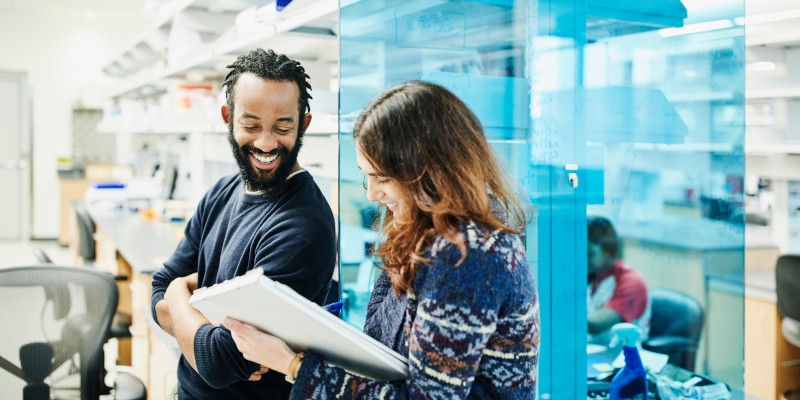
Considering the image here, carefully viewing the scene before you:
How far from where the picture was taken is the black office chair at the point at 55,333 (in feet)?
6.34

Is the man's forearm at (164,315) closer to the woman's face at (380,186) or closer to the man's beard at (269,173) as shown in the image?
the man's beard at (269,173)

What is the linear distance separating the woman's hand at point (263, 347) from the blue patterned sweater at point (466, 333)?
0.20 ft

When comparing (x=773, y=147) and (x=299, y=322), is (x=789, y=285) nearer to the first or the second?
(x=773, y=147)

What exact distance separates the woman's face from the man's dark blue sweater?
1.15 feet

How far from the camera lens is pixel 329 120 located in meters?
2.00

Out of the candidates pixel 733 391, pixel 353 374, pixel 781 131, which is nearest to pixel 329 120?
pixel 353 374

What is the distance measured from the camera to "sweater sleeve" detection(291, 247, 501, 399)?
0.90m

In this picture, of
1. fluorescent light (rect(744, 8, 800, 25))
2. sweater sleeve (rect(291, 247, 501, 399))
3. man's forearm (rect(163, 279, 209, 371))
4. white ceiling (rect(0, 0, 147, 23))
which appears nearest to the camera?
sweater sleeve (rect(291, 247, 501, 399))

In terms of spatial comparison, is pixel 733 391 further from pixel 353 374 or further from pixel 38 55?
pixel 38 55

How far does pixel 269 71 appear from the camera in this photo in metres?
Result: 1.45

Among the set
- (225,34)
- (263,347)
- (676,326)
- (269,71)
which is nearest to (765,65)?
(676,326)

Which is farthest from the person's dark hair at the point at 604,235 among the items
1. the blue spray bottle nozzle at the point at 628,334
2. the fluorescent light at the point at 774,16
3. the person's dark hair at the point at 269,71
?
the fluorescent light at the point at 774,16

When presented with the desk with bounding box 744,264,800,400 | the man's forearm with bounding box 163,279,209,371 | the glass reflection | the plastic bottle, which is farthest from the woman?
the desk with bounding box 744,264,800,400

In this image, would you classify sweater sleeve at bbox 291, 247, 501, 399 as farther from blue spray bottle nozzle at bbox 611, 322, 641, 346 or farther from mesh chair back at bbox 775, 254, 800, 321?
mesh chair back at bbox 775, 254, 800, 321
